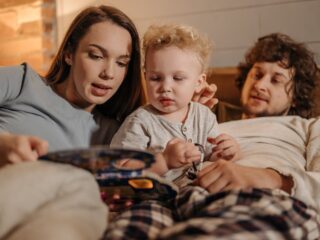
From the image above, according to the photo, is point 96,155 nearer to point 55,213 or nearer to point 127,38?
point 55,213

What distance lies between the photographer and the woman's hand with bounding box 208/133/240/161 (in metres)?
1.14

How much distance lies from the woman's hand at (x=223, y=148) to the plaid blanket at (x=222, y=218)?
371mm

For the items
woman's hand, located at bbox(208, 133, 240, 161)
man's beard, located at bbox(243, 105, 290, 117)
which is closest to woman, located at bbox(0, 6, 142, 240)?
woman's hand, located at bbox(208, 133, 240, 161)

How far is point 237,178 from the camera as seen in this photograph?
3.10 feet

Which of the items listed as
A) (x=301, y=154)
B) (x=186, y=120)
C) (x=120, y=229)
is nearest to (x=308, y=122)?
(x=301, y=154)

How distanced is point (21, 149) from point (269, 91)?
3.36 ft

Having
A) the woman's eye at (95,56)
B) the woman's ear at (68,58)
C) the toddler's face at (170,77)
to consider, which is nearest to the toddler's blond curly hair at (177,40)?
the toddler's face at (170,77)

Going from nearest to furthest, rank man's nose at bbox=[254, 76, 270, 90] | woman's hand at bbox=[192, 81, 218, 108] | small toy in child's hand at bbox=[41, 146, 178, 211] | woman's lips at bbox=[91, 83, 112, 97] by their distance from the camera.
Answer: small toy in child's hand at bbox=[41, 146, 178, 211] < woman's lips at bbox=[91, 83, 112, 97] < woman's hand at bbox=[192, 81, 218, 108] < man's nose at bbox=[254, 76, 270, 90]

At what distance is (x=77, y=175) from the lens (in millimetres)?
695

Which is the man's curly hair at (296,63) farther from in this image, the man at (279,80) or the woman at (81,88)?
the woman at (81,88)

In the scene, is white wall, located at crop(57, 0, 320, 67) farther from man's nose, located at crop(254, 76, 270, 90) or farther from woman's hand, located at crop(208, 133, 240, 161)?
woman's hand, located at crop(208, 133, 240, 161)

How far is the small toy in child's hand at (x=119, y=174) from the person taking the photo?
0.67m

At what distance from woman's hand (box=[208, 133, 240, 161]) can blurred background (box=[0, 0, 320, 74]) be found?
41.7 inches

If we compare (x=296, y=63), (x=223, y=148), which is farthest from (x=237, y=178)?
(x=296, y=63)
